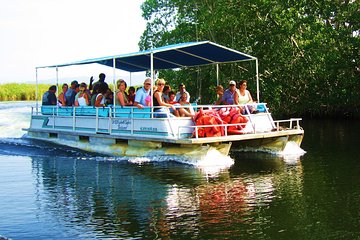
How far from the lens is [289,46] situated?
32969 millimetres


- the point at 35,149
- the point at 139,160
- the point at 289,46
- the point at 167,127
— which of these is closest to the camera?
the point at 167,127

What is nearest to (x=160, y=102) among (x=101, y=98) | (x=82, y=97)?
(x=101, y=98)

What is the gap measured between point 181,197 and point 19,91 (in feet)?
159

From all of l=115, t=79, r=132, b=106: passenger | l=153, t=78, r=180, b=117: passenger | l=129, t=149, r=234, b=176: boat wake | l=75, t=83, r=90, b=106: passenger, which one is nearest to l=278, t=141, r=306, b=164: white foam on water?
l=129, t=149, r=234, b=176: boat wake

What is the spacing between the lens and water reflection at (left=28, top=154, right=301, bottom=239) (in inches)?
354

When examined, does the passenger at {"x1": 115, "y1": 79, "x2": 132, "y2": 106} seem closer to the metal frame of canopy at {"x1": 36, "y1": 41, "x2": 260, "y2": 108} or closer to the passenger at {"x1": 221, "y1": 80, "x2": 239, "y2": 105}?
the metal frame of canopy at {"x1": 36, "y1": 41, "x2": 260, "y2": 108}

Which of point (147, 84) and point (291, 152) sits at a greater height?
point (147, 84)

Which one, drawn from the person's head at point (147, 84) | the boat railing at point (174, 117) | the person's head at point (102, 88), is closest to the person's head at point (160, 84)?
the person's head at point (147, 84)

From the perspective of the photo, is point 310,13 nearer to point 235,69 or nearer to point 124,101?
point 235,69

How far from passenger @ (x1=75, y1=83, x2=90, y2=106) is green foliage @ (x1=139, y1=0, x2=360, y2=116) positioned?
49.0ft

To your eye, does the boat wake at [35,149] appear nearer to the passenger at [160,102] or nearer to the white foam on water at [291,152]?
the passenger at [160,102]

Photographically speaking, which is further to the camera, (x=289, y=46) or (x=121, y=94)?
(x=289, y=46)

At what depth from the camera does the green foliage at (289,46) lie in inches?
1167

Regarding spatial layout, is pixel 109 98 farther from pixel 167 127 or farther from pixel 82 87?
pixel 167 127
